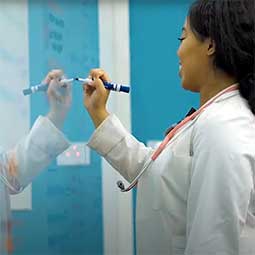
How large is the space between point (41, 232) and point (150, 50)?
63 cm

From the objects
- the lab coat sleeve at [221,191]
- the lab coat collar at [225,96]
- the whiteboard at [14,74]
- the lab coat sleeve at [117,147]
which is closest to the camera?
the lab coat sleeve at [221,191]

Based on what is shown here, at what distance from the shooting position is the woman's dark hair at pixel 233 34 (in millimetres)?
908

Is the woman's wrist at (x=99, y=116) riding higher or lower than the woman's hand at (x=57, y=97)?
lower

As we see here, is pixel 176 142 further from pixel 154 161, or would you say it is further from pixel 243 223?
pixel 243 223

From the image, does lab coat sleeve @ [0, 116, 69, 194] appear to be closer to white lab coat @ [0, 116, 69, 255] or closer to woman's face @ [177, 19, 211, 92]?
white lab coat @ [0, 116, 69, 255]

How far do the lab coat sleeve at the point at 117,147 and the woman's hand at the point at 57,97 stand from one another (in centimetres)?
17

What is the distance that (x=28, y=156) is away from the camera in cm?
111

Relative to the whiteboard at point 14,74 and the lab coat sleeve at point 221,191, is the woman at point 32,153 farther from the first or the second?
the lab coat sleeve at point 221,191

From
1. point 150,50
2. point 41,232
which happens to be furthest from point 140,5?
point 41,232

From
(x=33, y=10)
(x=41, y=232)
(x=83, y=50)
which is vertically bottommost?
(x=41, y=232)

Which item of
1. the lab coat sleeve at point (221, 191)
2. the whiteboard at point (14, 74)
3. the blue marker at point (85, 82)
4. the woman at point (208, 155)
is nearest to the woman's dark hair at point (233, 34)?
the woman at point (208, 155)

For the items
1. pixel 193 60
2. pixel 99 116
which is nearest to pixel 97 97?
pixel 99 116

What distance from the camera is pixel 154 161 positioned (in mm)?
977

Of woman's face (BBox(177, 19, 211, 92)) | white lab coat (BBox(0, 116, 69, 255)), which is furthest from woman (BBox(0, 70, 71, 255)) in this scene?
woman's face (BBox(177, 19, 211, 92))
